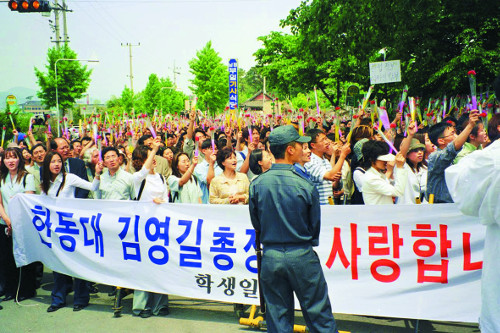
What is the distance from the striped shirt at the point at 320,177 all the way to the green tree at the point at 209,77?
32.8 m

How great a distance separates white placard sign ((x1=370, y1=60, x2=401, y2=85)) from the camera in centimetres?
918

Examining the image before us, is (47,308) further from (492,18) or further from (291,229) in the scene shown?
(492,18)

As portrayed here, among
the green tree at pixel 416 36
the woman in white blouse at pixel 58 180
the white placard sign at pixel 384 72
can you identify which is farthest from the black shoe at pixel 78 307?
the green tree at pixel 416 36

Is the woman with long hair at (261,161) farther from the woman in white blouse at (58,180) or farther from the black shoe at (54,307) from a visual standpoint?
the black shoe at (54,307)

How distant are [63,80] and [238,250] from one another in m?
30.0

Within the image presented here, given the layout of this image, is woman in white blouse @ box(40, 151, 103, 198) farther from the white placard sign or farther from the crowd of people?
the white placard sign

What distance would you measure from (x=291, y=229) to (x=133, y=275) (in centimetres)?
257

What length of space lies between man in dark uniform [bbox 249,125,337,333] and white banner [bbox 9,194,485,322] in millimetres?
1255

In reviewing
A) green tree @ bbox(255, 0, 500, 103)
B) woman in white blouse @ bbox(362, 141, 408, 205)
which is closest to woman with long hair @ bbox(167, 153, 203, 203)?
woman in white blouse @ bbox(362, 141, 408, 205)

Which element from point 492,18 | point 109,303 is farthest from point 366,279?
point 492,18

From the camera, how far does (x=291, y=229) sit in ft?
10.1

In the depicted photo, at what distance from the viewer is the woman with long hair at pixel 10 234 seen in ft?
18.6

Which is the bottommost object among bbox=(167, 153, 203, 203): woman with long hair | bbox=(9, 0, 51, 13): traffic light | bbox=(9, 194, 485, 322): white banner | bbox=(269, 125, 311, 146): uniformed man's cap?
bbox=(9, 194, 485, 322): white banner

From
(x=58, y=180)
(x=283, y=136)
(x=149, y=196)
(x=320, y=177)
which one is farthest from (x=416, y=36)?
(x=283, y=136)
